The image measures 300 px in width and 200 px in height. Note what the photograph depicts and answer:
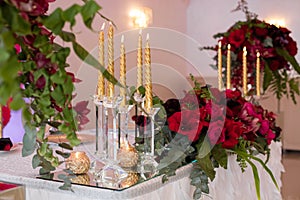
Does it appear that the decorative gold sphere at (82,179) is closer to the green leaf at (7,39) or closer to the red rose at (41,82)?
the red rose at (41,82)

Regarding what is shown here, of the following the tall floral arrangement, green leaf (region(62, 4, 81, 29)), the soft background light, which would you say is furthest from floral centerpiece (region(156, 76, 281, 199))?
the soft background light

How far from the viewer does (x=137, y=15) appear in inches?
210

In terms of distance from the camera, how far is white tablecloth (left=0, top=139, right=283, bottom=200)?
3.43 ft

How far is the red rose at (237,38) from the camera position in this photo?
2.40 meters

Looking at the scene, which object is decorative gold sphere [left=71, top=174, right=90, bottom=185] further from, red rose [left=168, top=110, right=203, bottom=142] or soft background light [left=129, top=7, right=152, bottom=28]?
soft background light [left=129, top=7, right=152, bottom=28]

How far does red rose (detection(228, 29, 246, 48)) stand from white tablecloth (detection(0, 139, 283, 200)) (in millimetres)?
829

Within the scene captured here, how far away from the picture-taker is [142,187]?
3.50ft

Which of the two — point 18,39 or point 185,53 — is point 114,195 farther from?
point 185,53

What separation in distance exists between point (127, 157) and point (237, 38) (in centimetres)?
139

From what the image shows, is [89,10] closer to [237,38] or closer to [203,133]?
[203,133]

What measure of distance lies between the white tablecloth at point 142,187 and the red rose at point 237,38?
83cm

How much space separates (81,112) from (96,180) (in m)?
0.46

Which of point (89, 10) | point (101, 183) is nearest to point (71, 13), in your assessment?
point (89, 10)

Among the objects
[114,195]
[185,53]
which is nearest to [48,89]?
[114,195]
